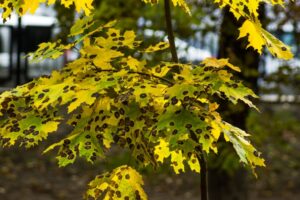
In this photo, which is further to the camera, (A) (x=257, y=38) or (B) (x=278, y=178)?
(B) (x=278, y=178)

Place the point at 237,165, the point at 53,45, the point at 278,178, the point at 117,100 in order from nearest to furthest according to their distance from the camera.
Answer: the point at 117,100 < the point at 53,45 < the point at 237,165 < the point at 278,178

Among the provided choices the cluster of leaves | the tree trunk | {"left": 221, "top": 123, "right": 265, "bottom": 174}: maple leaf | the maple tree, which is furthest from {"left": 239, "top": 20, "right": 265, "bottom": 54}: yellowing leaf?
the tree trunk

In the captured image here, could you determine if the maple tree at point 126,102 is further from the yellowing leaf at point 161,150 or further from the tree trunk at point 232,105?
the tree trunk at point 232,105

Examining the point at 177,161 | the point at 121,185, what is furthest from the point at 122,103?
the point at 177,161

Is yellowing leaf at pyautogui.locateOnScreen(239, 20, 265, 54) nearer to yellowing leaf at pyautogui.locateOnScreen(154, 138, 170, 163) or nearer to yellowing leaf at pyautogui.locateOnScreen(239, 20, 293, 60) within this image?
yellowing leaf at pyautogui.locateOnScreen(239, 20, 293, 60)

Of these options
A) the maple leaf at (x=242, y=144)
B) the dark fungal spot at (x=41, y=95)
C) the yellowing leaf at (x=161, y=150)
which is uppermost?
the dark fungal spot at (x=41, y=95)


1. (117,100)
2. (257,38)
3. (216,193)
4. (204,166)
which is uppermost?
(257,38)

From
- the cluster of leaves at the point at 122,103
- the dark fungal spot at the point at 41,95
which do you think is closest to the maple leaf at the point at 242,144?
the cluster of leaves at the point at 122,103

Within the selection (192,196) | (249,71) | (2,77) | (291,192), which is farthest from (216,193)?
(2,77)

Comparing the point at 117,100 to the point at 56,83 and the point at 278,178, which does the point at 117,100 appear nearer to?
the point at 56,83
